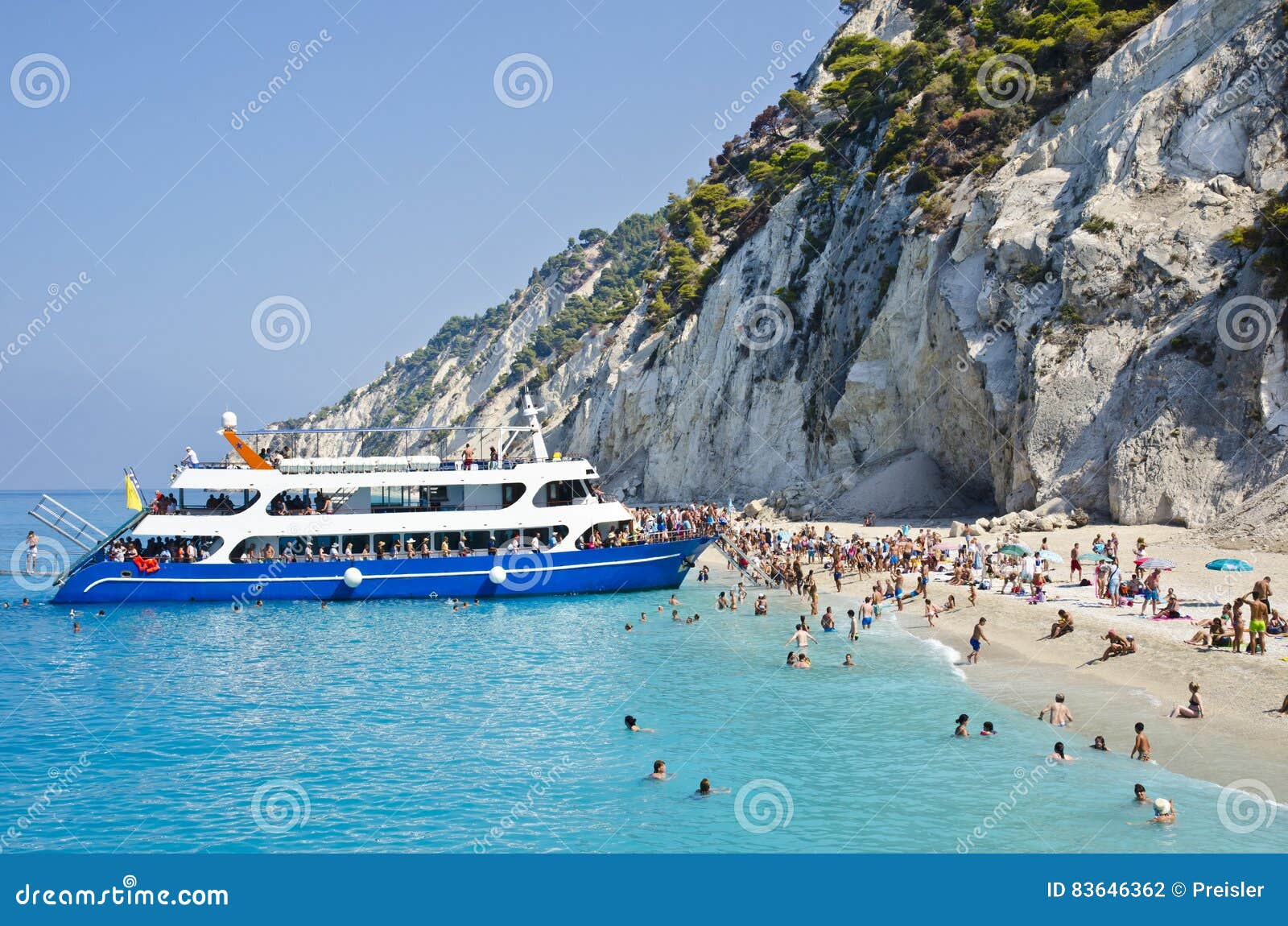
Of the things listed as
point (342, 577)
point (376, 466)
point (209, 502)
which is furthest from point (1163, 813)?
point (209, 502)

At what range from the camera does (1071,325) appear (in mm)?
40312

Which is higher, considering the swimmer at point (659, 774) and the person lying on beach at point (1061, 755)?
the person lying on beach at point (1061, 755)

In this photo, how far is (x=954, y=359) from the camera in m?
46.6

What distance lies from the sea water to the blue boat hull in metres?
5.65

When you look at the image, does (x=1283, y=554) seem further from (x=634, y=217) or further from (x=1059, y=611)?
(x=634, y=217)

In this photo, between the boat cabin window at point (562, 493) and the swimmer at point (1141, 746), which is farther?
the boat cabin window at point (562, 493)

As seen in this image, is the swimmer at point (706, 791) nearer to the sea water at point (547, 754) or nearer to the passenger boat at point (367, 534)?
the sea water at point (547, 754)

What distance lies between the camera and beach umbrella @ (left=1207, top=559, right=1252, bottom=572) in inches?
1050

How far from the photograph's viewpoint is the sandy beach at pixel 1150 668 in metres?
17.4

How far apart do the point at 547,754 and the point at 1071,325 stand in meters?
29.6

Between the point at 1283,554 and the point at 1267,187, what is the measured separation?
1632cm

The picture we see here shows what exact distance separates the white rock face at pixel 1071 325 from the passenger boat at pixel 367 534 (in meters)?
15.5

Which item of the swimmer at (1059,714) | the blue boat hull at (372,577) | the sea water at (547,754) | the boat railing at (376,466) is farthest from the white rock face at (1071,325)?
the boat railing at (376,466)
